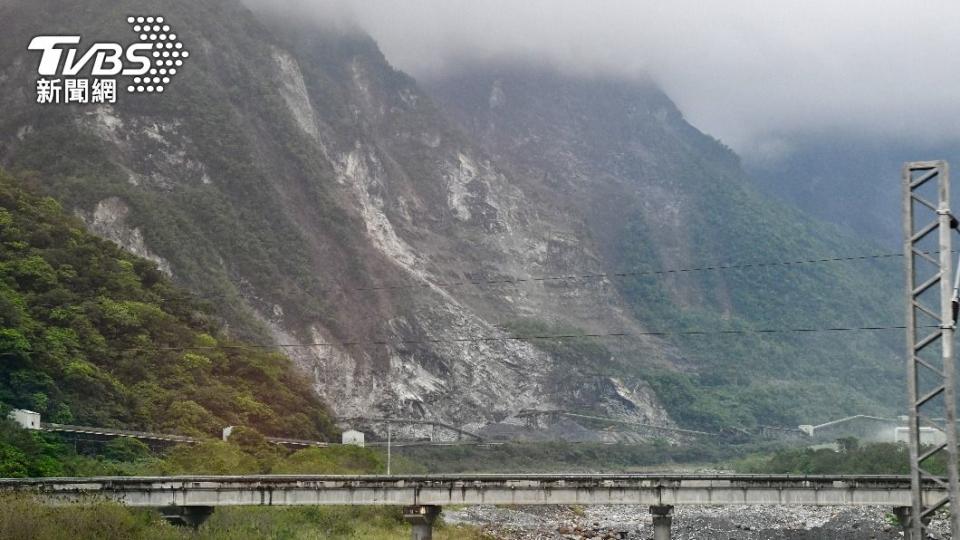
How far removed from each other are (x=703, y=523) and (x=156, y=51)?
92042 millimetres

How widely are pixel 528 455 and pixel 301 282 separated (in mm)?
40752

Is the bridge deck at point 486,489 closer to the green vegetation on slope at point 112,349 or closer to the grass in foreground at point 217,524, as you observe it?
the grass in foreground at point 217,524

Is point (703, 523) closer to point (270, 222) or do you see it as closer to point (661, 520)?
point (661, 520)

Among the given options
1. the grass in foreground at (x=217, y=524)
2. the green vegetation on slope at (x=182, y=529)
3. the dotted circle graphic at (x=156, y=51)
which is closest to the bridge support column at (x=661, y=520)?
the grass in foreground at (x=217, y=524)

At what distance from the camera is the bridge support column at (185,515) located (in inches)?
1916

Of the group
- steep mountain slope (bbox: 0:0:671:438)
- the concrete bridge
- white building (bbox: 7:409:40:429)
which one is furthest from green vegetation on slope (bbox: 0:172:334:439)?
the concrete bridge

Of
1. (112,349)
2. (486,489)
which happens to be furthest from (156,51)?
(486,489)

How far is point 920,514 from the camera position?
23.2 m

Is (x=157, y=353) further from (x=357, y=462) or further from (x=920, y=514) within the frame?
(x=920, y=514)

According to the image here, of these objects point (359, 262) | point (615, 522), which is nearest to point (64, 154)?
point (359, 262)

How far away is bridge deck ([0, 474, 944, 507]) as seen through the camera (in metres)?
48.4

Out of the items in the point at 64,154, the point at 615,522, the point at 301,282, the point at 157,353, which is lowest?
Answer: the point at 615,522

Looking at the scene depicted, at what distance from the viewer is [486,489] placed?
1924 inches

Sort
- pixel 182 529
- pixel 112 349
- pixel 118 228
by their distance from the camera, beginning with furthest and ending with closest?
pixel 118 228 < pixel 112 349 < pixel 182 529
